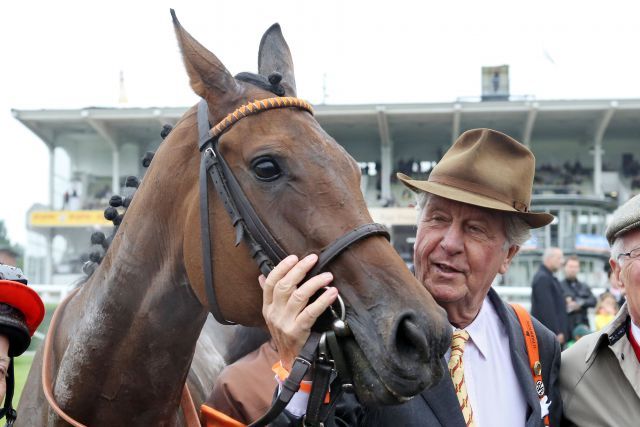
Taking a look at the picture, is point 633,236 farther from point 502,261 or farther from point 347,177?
point 347,177

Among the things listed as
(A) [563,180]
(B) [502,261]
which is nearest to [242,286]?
(B) [502,261]

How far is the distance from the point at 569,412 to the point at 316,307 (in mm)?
1335

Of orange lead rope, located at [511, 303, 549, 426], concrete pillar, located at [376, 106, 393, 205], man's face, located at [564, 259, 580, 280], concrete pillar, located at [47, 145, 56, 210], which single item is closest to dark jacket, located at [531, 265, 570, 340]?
man's face, located at [564, 259, 580, 280]

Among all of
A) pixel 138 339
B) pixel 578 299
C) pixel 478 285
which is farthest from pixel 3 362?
pixel 578 299

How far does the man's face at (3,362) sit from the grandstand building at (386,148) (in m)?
24.8

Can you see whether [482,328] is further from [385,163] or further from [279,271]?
[385,163]

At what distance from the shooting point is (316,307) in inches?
69.9

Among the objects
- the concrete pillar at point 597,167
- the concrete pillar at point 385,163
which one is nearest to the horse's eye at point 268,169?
the concrete pillar at point 385,163

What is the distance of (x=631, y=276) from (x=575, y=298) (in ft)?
22.7

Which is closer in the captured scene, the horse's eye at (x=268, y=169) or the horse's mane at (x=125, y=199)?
the horse's eye at (x=268, y=169)

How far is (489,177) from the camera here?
247cm

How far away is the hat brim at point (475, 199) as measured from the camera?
2.38 meters

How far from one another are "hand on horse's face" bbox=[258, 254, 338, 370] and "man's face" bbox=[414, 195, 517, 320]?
74 centimetres

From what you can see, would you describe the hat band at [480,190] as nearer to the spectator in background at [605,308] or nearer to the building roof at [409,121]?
the spectator in background at [605,308]
